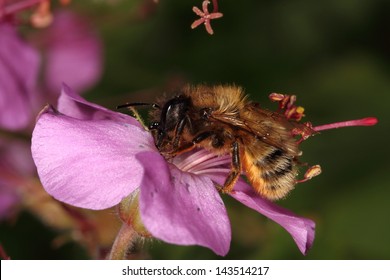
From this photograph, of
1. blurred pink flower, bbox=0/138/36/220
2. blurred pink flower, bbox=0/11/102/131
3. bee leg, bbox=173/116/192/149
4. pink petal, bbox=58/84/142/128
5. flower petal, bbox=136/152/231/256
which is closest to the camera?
flower petal, bbox=136/152/231/256

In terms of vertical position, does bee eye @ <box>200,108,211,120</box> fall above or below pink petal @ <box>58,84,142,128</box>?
above

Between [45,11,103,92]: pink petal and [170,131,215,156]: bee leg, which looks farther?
[45,11,103,92]: pink petal

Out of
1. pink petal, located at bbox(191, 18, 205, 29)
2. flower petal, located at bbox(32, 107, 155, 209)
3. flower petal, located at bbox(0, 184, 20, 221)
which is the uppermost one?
pink petal, located at bbox(191, 18, 205, 29)

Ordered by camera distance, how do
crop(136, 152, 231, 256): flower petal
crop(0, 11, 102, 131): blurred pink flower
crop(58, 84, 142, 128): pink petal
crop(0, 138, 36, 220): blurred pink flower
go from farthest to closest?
crop(0, 11, 102, 131): blurred pink flower < crop(0, 138, 36, 220): blurred pink flower < crop(58, 84, 142, 128): pink petal < crop(136, 152, 231, 256): flower petal

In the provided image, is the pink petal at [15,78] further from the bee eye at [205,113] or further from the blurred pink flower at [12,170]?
the bee eye at [205,113]

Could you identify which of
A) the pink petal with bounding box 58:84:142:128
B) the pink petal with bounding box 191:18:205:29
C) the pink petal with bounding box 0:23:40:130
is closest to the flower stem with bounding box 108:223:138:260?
the pink petal with bounding box 58:84:142:128

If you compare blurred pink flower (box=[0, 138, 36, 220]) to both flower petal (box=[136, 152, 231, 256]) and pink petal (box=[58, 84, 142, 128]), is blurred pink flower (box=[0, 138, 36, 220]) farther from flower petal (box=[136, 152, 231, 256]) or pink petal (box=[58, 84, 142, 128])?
flower petal (box=[136, 152, 231, 256])

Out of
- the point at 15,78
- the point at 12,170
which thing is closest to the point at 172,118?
the point at 15,78

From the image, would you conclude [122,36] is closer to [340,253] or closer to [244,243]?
[244,243]
